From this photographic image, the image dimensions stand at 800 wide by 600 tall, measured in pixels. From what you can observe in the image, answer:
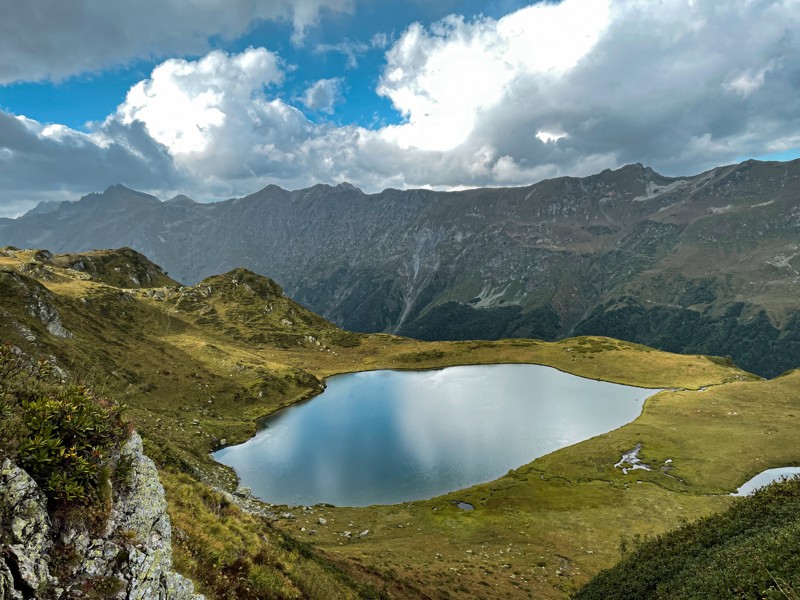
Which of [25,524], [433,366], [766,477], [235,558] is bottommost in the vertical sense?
[766,477]

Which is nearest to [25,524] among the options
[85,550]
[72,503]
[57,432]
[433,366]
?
[72,503]

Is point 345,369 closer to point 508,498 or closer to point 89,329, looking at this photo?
point 89,329

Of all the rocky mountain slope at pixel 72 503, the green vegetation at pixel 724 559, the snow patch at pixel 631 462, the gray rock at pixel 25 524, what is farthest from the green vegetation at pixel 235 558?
the snow patch at pixel 631 462

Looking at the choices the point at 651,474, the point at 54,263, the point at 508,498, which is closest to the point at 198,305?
the point at 54,263

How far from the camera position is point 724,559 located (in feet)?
59.3

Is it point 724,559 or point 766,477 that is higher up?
point 724,559

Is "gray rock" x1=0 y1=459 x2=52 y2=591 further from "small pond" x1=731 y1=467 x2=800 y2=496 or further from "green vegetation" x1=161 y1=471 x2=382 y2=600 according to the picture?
"small pond" x1=731 y1=467 x2=800 y2=496

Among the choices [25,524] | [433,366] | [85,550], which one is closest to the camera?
[25,524]

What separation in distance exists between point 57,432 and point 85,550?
3.29m

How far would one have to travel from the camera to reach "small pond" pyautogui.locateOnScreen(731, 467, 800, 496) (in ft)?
204

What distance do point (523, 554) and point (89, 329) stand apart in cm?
11329

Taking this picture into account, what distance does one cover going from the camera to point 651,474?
6838 centimetres

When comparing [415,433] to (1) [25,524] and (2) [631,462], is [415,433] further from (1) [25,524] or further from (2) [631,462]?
(1) [25,524]

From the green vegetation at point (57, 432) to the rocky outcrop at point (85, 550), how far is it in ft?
1.61
